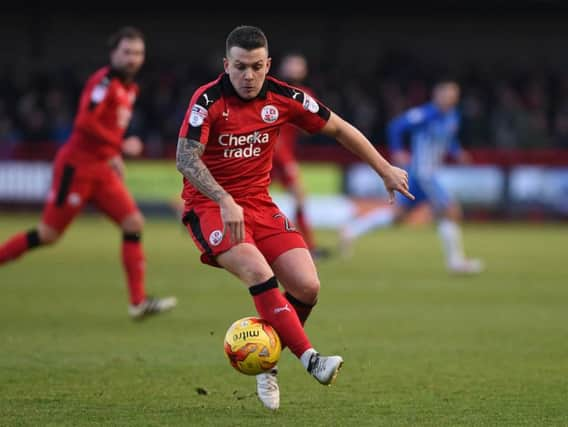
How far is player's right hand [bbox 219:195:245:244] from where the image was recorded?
5973 mm

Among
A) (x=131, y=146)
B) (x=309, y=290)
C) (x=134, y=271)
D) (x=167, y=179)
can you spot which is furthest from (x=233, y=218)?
(x=167, y=179)

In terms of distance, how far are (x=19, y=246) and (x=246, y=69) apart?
15.0 ft

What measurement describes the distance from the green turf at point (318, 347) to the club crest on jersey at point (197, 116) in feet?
5.19

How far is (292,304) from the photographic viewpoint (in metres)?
6.69

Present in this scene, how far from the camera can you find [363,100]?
27.1 m

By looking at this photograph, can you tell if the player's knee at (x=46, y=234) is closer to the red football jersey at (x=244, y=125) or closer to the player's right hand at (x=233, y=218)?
the red football jersey at (x=244, y=125)

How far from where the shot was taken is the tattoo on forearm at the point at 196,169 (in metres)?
6.07

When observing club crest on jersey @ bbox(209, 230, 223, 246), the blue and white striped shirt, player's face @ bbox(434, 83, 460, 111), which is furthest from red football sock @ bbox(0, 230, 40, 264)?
player's face @ bbox(434, 83, 460, 111)

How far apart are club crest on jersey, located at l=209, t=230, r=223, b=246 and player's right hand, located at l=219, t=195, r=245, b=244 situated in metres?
0.26

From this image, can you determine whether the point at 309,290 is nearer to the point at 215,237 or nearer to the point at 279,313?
the point at 279,313

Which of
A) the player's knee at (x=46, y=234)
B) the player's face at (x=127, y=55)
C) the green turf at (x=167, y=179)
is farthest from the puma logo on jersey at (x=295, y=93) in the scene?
the green turf at (x=167, y=179)

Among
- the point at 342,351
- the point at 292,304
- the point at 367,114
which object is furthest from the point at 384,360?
the point at 367,114

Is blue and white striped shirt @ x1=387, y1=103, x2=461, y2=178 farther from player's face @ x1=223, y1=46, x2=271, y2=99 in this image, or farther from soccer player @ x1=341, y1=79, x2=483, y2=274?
player's face @ x1=223, y1=46, x2=271, y2=99

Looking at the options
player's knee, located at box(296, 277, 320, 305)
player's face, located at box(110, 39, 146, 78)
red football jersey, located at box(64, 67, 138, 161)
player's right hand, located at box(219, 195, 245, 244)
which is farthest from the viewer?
red football jersey, located at box(64, 67, 138, 161)
